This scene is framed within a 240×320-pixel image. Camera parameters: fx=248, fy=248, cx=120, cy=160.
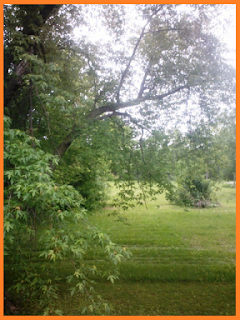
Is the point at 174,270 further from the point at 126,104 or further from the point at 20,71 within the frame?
the point at 20,71

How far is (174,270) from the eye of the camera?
6340mm

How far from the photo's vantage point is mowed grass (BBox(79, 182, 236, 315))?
4.97 metres

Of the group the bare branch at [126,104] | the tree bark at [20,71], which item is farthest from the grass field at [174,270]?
the tree bark at [20,71]

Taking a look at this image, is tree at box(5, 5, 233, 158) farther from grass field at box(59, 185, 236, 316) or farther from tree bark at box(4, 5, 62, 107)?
grass field at box(59, 185, 236, 316)

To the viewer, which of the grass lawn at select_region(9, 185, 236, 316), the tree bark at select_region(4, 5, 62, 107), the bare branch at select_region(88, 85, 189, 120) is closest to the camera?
the tree bark at select_region(4, 5, 62, 107)

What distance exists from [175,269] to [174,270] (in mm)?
59

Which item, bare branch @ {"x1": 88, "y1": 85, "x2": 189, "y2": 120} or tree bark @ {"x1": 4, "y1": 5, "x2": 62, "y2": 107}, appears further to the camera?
bare branch @ {"x1": 88, "y1": 85, "x2": 189, "y2": 120}

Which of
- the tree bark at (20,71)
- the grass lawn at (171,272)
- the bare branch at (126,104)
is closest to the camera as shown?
the tree bark at (20,71)

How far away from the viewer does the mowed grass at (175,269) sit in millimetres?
4969

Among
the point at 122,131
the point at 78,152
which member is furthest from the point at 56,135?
the point at 122,131

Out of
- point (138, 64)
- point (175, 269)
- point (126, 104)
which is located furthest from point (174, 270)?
point (138, 64)

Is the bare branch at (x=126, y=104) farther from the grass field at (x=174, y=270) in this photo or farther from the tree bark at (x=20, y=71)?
the grass field at (x=174, y=270)

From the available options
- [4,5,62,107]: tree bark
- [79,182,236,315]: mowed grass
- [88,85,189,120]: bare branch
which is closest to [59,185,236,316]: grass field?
[79,182,236,315]: mowed grass

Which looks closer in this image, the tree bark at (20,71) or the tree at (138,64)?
the tree bark at (20,71)
